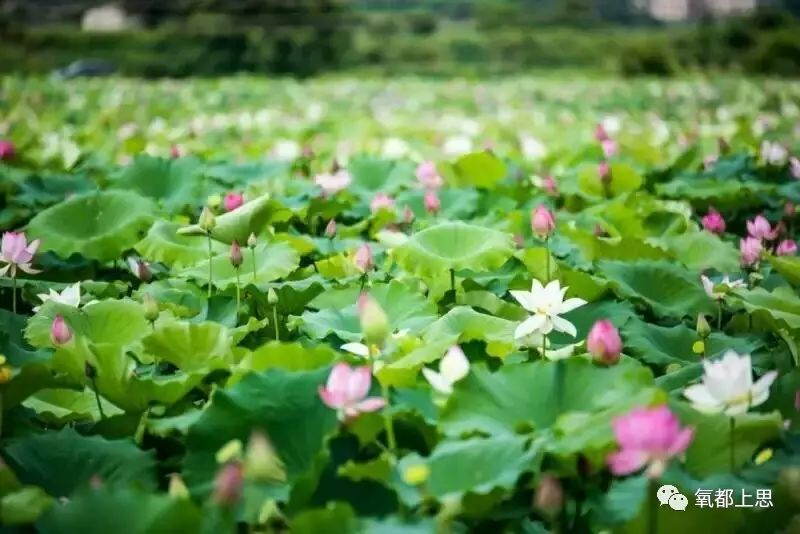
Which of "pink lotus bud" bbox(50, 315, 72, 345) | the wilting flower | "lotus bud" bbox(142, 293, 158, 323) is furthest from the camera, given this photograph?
the wilting flower

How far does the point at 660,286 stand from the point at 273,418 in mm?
921

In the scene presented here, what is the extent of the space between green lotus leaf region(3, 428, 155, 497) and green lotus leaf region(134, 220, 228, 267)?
0.76 meters

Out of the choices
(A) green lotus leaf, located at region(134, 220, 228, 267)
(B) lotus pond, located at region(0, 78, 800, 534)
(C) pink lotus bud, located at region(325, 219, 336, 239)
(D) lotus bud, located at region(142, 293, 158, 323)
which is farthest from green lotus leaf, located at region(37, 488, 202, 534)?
(C) pink lotus bud, located at region(325, 219, 336, 239)

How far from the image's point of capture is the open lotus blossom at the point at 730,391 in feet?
3.13

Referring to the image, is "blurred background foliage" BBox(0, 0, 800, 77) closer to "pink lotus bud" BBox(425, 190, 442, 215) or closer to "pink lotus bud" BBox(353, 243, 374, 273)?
"pink lotus bud" BBox(425, 190, 442, 215)

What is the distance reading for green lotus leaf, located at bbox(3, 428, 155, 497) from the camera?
39.7 inches

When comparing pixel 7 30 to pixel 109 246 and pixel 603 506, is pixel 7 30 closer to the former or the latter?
pixel 109 246

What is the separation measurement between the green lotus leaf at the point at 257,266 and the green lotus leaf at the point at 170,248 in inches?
1.4

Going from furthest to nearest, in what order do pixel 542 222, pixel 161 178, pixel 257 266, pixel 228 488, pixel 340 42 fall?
pixel 340 42
pixel 161 178
pixel 257 266
pixel 542 222
pixel 228 488

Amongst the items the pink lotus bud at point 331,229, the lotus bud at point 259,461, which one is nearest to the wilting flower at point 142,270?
the pink lotus bud at point 331,229

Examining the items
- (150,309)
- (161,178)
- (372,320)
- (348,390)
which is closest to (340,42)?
(161,178)

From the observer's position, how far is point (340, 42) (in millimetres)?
18172

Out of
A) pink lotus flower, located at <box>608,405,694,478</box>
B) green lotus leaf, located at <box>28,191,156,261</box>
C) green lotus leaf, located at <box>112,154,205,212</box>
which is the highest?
pink lotus flower, located at <box>608,405,694,478</box>

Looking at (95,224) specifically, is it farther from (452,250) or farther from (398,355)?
(398,355)
